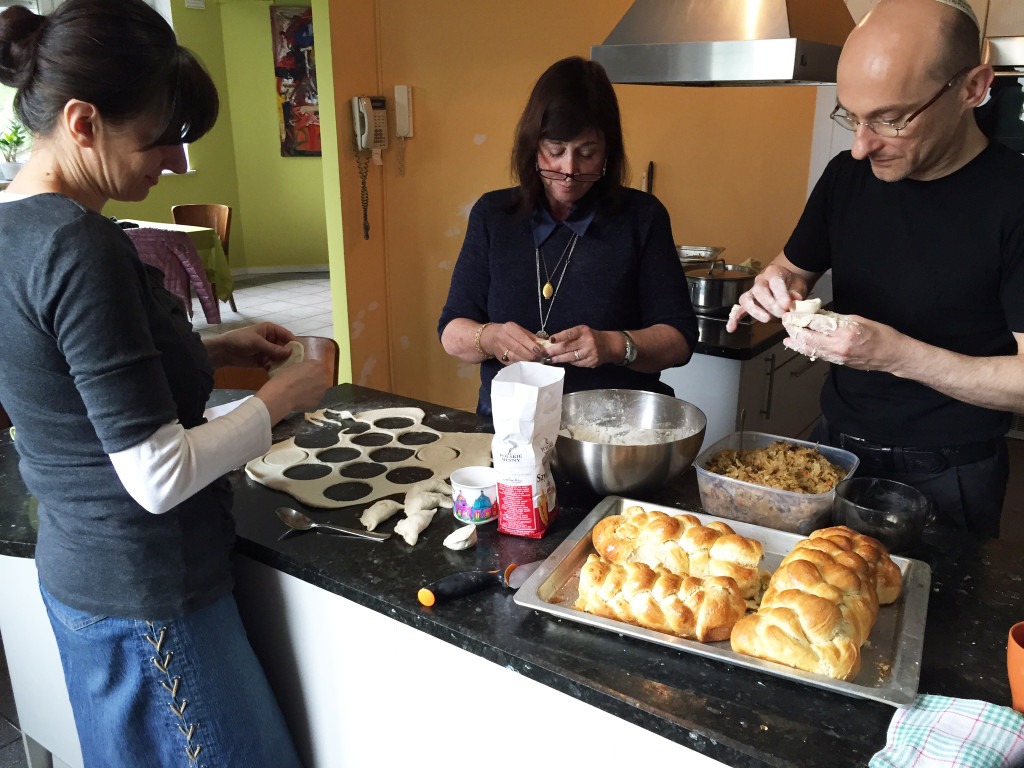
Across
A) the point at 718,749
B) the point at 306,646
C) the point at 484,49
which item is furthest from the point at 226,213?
the point at 718,749

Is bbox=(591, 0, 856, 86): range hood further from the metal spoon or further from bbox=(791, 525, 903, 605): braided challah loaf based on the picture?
the metal spoon

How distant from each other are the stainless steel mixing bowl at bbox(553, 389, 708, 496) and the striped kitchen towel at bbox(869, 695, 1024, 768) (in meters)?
0.56

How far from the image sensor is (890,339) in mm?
1247

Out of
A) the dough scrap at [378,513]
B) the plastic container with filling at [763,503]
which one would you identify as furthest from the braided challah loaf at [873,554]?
the dough scrap at [378,513]

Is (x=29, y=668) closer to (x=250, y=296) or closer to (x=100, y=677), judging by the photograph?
(x=100, y=677)

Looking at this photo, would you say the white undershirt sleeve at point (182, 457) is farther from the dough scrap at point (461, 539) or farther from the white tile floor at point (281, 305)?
the white tile floor at point (281, 305)

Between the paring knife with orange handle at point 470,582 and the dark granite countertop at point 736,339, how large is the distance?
158 centimetres

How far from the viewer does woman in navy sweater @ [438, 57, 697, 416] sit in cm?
177

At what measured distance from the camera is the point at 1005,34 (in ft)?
10.8

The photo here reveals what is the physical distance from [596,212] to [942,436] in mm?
881

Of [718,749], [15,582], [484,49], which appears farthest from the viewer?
[484,49]

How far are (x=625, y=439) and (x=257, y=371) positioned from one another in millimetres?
1222

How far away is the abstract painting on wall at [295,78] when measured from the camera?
794 cm

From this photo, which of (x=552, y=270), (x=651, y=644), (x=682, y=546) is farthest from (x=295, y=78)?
(x=651, y=644)
